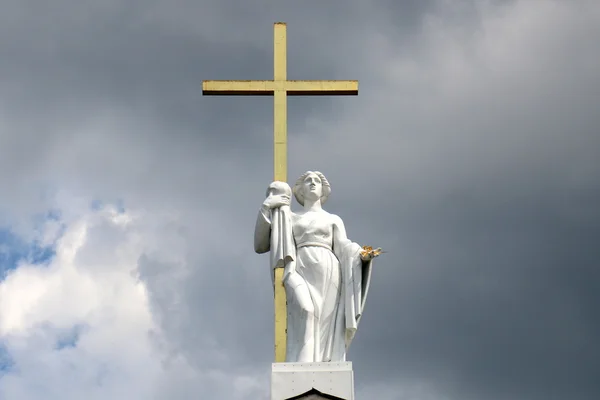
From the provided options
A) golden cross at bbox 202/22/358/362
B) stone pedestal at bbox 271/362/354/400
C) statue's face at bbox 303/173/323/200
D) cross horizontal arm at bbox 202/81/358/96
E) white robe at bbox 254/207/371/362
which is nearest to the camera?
stone pedestal at bbox 271/362/354/400

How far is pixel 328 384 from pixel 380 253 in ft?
7.47

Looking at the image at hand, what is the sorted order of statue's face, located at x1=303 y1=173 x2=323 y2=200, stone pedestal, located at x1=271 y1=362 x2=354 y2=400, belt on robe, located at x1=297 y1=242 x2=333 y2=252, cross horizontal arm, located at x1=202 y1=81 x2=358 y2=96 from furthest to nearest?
cross horizontal arm, located at x1=202 y1=81 x2=358 y2=96 → statue's face, located at x1=303 y1=173 x2=323 y2=200 → belt on robe, located at x1=297 y1=242 x2=333 y2=252 → stone pedestal, located at x1=271 y1=362 x2=354 y2=400

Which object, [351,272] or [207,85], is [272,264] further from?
[207,85]

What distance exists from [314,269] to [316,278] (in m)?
0.13

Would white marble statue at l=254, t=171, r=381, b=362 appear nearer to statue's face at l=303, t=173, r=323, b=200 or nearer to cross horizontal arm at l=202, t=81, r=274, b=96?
statue's face at l=303, t=173, r=323, b=200

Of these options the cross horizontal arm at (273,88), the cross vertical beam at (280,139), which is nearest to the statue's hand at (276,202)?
the cross vertical beam at (280,139)

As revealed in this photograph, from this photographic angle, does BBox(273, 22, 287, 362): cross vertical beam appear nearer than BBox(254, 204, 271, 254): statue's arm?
Yes

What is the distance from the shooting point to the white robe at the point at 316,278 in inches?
810

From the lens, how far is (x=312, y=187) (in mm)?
21938

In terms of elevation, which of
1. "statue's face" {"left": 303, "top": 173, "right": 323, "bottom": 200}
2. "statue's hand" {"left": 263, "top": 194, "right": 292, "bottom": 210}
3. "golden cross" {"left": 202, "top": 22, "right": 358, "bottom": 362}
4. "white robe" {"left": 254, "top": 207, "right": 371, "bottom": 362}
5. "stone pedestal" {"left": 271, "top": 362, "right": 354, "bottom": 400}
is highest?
"golden cross" {"left": 202, "top": 22, "right": 358, "bottom": 362}

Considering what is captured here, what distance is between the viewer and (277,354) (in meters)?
20.7

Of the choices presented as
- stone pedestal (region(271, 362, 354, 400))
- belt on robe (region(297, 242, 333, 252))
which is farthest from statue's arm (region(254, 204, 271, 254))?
stone pedestal (region(271, 362, 354, 400))

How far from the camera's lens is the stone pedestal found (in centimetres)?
1967

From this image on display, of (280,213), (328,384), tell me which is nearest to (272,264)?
(280,213)
